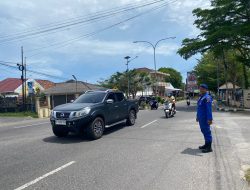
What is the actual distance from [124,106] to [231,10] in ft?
73.6

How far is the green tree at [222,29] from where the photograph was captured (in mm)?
30234

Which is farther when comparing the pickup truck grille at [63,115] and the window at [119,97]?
the window at [119,97]

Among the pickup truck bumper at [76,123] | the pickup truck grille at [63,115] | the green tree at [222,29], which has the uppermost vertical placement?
the green tree at [222,29]

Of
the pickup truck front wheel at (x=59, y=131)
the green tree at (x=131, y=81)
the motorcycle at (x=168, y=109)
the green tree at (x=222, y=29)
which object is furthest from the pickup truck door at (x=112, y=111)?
the green tree at (x=131, y=81)

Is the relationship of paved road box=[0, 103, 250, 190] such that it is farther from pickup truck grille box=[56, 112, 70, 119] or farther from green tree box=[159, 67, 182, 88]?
green tree box=[159, 67, 182, 88]

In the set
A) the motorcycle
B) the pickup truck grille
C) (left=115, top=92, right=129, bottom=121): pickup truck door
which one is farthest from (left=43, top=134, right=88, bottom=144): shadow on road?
the motorcycle

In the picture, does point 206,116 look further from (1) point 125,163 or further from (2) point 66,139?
(2) point 66,139

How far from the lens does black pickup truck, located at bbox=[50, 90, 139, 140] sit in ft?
34.7

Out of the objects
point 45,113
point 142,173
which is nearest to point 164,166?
point 142,173

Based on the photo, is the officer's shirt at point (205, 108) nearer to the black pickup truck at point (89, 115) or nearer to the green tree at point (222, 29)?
the black pickup truck at point (89, 115)

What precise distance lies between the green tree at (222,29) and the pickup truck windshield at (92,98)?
68.5 feet

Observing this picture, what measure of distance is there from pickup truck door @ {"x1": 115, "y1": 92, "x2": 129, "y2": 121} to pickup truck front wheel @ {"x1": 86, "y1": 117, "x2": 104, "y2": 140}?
2090mm

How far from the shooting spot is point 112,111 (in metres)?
12.6

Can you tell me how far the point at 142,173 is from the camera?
651 centimetres
